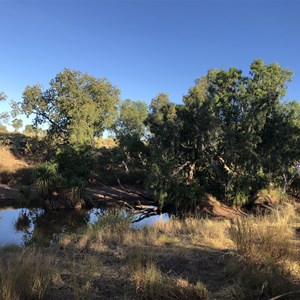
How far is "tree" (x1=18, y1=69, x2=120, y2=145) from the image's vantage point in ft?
121

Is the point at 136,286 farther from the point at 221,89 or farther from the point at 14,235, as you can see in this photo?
the point at 221,89

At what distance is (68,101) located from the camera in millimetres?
36531

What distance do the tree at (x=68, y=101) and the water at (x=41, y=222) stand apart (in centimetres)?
1470

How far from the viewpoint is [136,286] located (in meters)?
5.30

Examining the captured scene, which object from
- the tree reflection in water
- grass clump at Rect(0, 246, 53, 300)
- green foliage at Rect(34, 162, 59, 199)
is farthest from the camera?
green foliage at Rect(34, 162, 59, 199)

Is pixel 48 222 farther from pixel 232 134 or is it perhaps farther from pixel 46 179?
pixel 232 134

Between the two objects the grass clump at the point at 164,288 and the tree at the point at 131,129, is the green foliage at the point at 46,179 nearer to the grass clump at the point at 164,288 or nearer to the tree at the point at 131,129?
the tree at the point at 131,129

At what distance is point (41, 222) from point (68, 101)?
19.3m

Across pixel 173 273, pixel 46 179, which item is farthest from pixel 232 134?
pixel 173 273

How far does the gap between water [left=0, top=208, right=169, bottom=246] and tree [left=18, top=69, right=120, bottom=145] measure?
14.7 meters

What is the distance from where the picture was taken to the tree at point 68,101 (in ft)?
121

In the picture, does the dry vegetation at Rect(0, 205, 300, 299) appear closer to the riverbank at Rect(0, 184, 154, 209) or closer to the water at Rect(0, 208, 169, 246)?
the water at Rect(0, 208, 169, 246)

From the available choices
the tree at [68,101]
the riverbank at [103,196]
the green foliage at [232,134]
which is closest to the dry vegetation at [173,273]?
the green foliage at [232,134]

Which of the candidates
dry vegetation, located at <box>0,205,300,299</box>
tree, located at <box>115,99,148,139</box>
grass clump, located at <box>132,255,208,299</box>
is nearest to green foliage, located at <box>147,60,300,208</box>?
dry vegetation, located at <box>0,205,300,299</box>
